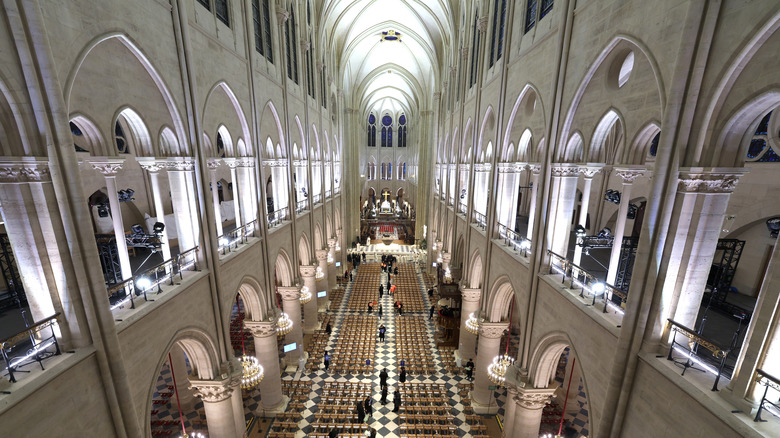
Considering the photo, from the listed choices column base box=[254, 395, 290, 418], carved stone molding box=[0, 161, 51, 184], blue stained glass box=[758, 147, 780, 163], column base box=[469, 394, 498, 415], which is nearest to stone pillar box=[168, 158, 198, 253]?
carved stone molding box=[0, 161, 51, 184]

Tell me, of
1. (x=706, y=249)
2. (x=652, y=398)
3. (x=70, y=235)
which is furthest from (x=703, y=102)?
(x=70, y=235)

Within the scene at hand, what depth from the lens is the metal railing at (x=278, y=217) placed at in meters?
12.2

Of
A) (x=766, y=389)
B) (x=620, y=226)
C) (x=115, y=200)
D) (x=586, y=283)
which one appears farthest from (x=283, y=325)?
(x=766, y=389)

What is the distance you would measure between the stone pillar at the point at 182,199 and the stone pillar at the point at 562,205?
847 centimetres

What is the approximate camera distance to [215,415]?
850cm

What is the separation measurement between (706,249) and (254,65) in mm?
11637

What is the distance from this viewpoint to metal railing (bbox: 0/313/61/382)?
3.77m

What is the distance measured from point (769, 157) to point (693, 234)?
742cm

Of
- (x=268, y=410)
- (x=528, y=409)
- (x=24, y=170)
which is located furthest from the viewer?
(x=268, y=410)

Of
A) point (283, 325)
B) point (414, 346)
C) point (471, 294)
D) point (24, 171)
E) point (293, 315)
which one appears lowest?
point (414, 346)

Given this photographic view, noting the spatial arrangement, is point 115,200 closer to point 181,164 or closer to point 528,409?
point 181,164

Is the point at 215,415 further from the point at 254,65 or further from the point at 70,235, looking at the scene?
the point at 254,65

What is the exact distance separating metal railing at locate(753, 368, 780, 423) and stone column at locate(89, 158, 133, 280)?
950 cm

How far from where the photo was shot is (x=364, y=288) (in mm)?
23891
